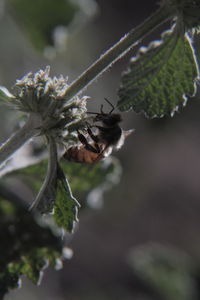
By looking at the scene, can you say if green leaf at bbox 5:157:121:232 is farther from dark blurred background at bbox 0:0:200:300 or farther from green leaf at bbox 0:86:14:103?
dark blurred background at bbox 0:0:200:300

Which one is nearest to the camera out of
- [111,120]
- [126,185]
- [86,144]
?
[86,144]

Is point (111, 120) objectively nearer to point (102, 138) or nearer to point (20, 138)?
point (102, 138)

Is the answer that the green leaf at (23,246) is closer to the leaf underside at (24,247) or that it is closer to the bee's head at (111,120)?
the leaf underside at (24,247)

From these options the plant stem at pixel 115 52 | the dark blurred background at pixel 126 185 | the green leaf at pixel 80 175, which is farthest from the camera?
the dark blurred background at pixel 126 185

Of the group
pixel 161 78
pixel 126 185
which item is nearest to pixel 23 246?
pixel 161 78

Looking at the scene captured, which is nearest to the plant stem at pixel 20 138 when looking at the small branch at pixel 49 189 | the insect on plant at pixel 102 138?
the small branch at pixel 49 189

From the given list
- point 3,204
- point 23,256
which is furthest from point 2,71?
point 23,256
